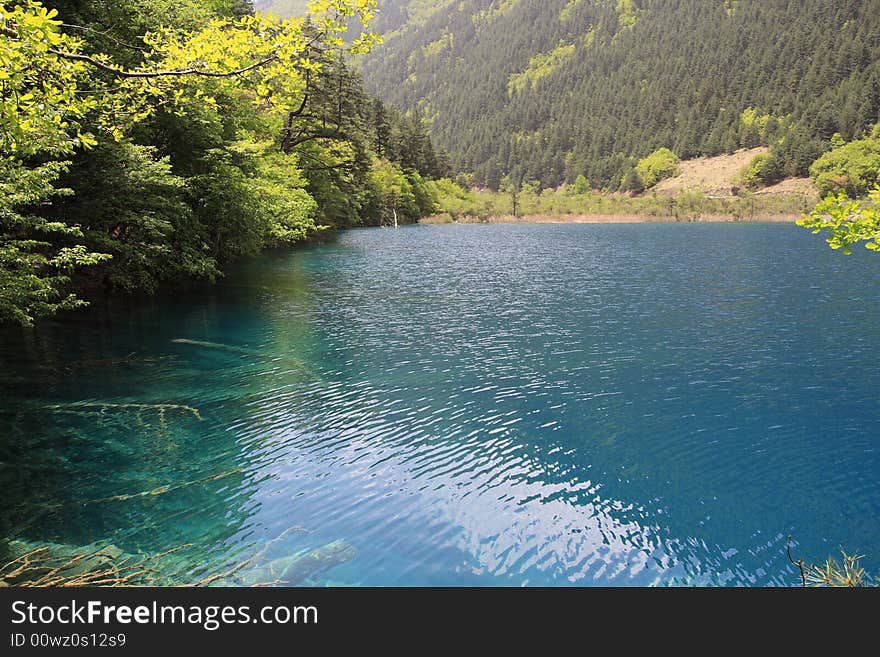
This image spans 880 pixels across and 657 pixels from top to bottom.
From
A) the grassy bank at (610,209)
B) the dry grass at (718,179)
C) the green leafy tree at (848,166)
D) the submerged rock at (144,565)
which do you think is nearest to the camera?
the submerged rock at (144,565)

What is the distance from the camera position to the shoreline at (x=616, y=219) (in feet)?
316

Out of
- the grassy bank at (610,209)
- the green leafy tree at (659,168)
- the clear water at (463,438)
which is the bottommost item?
the clear water at (463,438)

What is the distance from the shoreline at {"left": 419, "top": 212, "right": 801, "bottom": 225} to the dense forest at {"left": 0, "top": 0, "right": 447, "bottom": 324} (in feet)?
207

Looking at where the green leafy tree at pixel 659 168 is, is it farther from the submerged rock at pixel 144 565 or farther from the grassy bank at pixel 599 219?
the submerged rock at pixel 144 565

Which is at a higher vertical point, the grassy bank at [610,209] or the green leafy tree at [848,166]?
the green leafy tree at [848,166]

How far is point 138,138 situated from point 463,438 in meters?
18.6

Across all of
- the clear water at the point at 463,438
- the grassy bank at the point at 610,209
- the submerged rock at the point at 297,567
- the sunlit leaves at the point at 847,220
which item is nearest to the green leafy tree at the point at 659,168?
the grassy bank at the point at 610,209

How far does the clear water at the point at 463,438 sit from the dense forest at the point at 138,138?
2421mm

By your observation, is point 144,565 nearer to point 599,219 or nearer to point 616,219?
point 616,219

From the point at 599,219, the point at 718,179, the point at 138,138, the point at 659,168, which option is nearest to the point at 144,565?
A: the point at 138,138

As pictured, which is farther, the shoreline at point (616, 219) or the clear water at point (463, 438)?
the shoreline at point (616, 219)

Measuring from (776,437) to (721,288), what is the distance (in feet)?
61.6

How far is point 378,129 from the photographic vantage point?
94.5 meters
